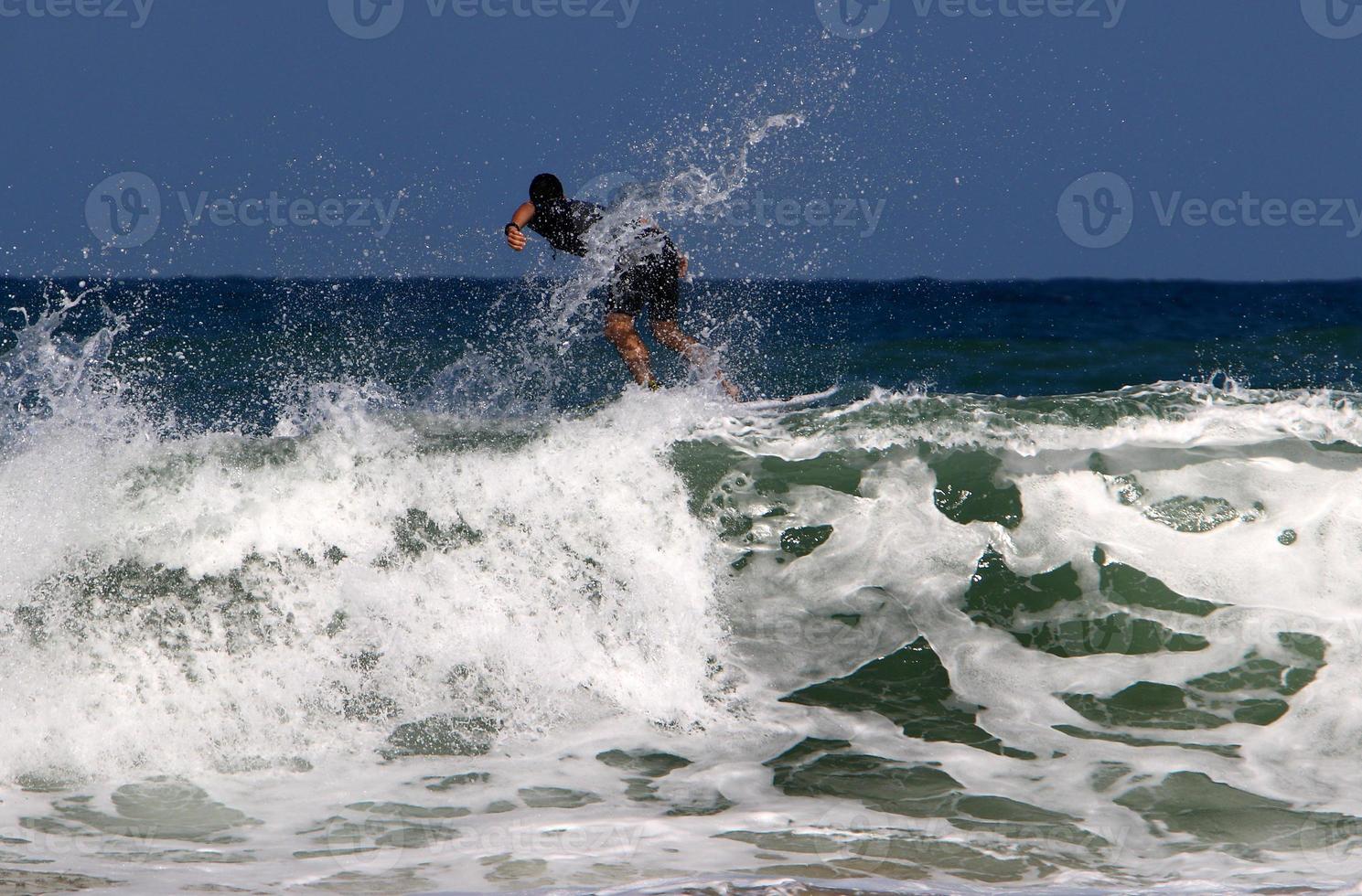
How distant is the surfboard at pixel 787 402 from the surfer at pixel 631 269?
35 centimetres

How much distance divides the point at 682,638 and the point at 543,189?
11.3 feet

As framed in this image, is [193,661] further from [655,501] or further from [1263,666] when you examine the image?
[1263,666]

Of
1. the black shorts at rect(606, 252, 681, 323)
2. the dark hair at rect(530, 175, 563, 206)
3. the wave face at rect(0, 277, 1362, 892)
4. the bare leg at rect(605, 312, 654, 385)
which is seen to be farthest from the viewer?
the black shorts at rect(606, 252, 681, 323)

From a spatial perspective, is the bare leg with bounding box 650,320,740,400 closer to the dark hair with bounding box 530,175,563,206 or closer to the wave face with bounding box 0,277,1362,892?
the dark hair with bounding box 530,175,563,206

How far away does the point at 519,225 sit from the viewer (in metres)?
6.85

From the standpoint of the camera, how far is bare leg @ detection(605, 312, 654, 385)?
7.17m

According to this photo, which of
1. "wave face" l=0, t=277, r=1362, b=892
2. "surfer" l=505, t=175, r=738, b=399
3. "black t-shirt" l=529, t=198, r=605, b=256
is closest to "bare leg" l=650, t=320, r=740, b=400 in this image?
"surfer" l=505, t=175, r=738, b=399

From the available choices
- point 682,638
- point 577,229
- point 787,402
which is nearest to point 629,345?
point 577,229

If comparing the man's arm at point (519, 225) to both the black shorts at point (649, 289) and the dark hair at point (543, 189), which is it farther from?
the black shorts at point (649, 289)

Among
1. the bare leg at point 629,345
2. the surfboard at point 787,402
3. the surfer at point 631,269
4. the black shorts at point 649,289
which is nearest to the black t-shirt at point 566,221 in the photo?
the surfer at point 631,269

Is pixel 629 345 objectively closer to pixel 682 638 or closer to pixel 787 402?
pixel 787 402

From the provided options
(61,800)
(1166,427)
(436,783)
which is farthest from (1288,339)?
(61,800)

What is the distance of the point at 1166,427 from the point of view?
205 inches

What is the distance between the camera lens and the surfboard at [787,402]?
6221mm
